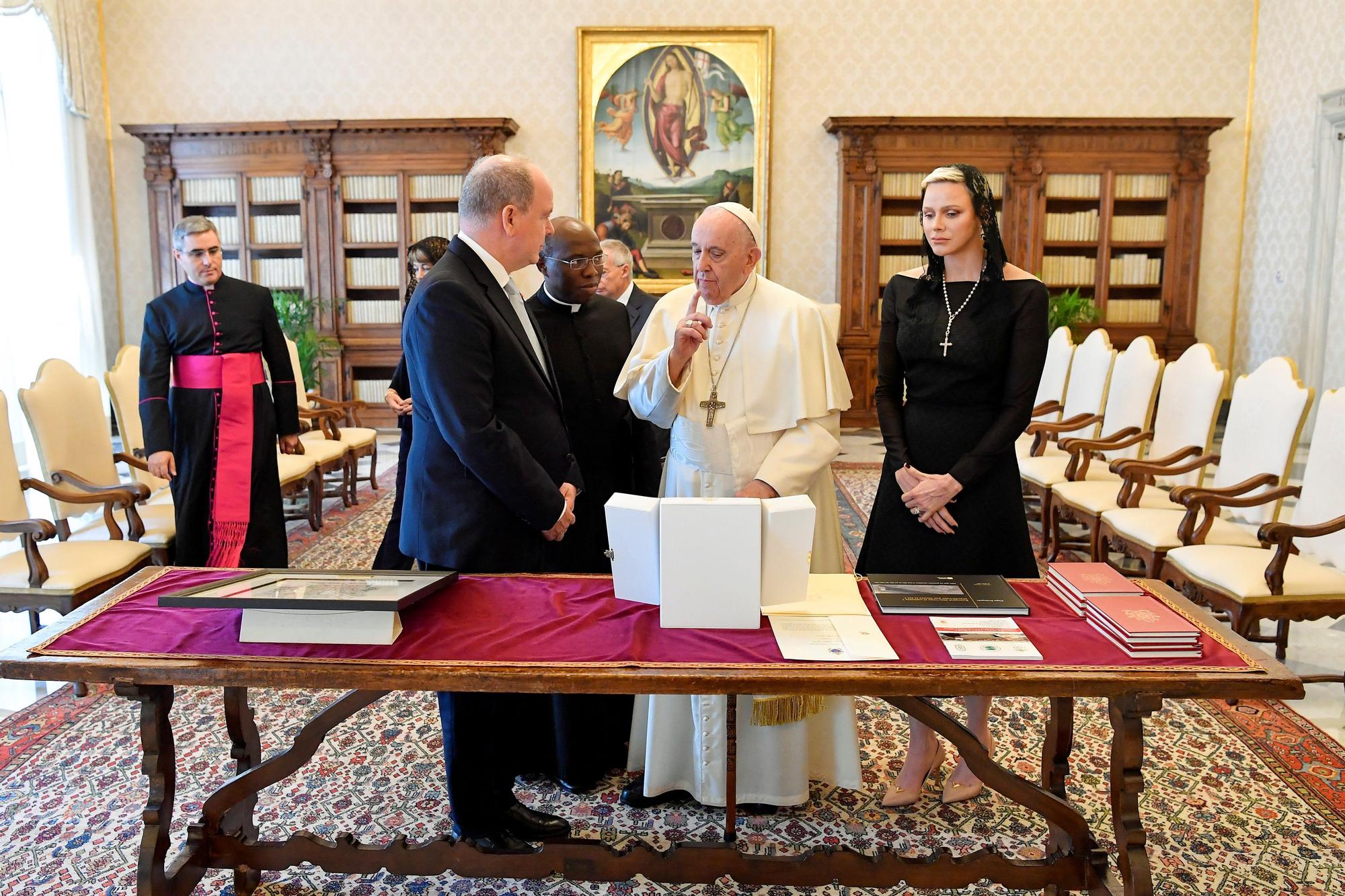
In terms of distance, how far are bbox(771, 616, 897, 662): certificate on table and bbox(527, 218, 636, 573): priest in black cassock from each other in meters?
1.11

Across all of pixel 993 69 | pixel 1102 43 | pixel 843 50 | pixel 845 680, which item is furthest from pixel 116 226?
pixel 845 680

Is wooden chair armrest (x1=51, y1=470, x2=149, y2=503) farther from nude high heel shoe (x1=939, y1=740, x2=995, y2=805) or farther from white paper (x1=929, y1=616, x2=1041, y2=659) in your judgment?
white paper (x1=929, y1=616, x2=1041, y2=659)

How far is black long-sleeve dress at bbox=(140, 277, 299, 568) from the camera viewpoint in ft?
13.8

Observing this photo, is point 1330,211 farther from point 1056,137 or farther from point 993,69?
point 993,69

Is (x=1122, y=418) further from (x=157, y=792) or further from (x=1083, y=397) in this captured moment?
(x=157, y=792)

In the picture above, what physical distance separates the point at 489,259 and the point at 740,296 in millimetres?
661

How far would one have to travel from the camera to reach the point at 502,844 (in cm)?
243

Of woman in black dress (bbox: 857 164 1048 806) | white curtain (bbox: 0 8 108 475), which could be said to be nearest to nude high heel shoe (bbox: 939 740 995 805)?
woman in black dress (bbox: 857 164 1048 806)

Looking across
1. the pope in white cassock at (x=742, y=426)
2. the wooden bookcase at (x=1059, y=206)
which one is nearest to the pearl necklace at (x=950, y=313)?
the pope in white cassock at (x=742, y=426)

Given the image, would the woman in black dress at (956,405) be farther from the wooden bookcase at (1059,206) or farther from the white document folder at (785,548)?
the wooden bookcase at (1059,206)

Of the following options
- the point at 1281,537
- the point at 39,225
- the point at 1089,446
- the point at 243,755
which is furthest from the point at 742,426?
the point at 39,225

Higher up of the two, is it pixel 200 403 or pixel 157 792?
pixel 200 403

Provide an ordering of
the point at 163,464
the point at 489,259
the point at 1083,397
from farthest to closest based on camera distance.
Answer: the point at 1083,397
the point at 163,464
the point at 489,259

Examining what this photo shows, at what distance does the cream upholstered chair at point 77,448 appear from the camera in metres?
4.04
